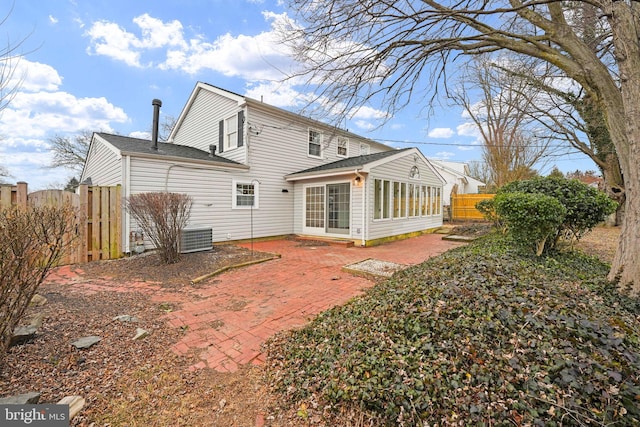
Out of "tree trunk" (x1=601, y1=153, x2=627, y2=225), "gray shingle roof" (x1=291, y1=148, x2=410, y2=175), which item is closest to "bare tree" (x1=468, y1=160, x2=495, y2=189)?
"tree trunk" (x1=601, y1=153, x2=627, y2=225)

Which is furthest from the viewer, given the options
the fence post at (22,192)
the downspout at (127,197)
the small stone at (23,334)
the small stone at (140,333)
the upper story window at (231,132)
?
the upper story window at (231,132)

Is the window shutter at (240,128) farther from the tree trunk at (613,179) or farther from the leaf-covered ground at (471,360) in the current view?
the tree trunk at (613,179)

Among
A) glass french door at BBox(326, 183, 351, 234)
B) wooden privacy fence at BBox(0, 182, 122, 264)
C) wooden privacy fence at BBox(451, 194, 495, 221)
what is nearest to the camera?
wooden privacy fence at BBox(0, 182, 122, 264)

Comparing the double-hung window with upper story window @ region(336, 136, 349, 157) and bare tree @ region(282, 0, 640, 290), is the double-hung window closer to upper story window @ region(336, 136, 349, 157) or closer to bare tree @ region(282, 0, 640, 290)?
upper story window @ region(336, 136, 349, 157)

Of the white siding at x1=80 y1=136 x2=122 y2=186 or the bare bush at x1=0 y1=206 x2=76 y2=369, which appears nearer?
the bare bush at x1=0 y1=206 x2=76 y2=369

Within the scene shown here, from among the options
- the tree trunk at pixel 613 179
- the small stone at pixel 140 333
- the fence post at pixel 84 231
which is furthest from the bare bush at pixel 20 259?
the tree trunk at pixel 613 179

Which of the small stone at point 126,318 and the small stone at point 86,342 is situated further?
the small stone at point 126,318

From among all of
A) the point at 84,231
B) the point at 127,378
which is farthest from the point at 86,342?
the point at 84,231

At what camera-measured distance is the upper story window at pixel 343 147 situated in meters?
13.5

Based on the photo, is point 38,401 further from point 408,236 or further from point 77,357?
point 408,236

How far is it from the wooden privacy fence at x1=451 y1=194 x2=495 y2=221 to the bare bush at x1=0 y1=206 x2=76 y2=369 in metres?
20.5

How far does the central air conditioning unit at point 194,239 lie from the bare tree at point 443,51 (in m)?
5.04

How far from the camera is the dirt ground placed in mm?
1937

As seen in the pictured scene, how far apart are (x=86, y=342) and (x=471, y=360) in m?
3.69
